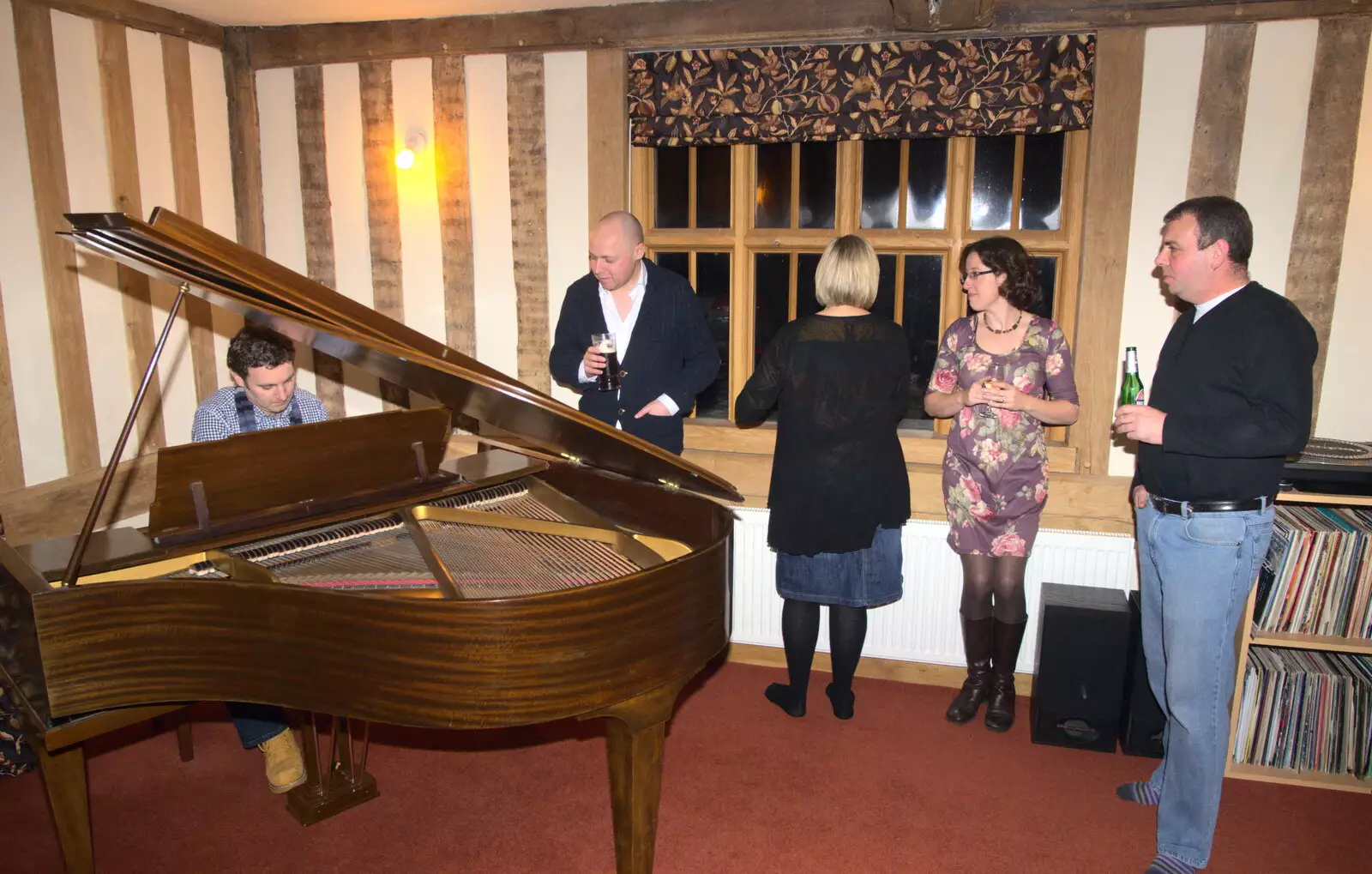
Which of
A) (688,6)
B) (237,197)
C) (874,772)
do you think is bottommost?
(874,772)

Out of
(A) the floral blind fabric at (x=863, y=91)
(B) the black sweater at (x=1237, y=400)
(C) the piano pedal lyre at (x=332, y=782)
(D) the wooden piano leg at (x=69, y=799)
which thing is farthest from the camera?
(A) the floral blind fabric at (x=863, y=91)

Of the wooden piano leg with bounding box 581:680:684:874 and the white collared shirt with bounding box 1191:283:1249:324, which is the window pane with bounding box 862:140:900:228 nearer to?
the white collared shirt with bounding box 1191:283:1249:324

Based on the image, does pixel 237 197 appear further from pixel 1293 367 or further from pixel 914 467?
pixel 1293 367

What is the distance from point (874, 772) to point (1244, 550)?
1385 millimetres

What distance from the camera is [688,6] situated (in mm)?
3725

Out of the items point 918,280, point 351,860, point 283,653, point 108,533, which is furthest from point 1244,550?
point 108,533

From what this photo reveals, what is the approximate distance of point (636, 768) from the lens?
2.25 metres

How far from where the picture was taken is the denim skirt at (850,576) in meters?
3.47

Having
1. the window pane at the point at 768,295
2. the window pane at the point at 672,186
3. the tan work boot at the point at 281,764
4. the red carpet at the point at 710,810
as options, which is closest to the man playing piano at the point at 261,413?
the tan work boot at the point at 281,764

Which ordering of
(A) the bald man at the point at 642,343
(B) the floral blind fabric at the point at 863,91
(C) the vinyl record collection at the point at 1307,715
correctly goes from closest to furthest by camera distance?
1. (C) the vinyl record collection at the point at 1307,715
2. (B) the floral blind fabric at the point at 863,91
3. (A) the bald man at the point at 642,343

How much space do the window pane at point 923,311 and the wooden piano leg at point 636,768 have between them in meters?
2.06

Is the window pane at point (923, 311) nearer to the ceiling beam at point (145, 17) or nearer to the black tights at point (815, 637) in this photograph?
the black tights at point (815, 637)

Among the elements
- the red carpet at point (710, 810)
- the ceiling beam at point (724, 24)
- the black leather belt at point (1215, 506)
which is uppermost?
the ceiling beam at point (724, 24)

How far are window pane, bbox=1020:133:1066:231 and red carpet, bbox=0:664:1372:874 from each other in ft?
6.47
